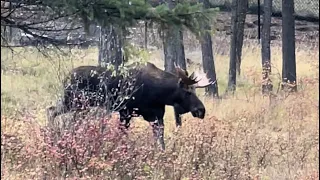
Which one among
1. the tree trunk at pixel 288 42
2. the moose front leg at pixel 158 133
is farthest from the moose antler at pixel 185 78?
the tree trunk at pixel 288 42

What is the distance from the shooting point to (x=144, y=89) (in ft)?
36.2

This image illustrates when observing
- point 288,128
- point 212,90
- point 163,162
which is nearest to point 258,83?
point 212,90

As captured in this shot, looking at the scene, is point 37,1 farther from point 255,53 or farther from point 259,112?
point 255,53

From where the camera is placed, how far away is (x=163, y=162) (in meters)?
9.10

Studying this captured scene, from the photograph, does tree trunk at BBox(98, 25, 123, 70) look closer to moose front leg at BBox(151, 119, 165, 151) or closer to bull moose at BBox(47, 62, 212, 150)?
bull moose at BBox(47, 62, 212, 150)

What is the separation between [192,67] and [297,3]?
8542mm

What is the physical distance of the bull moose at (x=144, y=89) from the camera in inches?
403

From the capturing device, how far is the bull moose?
10.2m

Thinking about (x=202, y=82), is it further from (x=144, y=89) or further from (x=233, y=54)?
(x=233, y=54)

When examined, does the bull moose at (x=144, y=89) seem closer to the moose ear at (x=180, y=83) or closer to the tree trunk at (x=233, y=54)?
the moose ear at (x=180, y=83)

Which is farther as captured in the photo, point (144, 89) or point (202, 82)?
point (202, 82)

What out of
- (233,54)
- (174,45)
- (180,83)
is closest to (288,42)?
(233,54)

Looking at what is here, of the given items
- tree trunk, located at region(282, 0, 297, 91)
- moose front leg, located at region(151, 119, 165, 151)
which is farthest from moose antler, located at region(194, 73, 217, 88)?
tree trunk, located at region(282, 0, 297, 91)

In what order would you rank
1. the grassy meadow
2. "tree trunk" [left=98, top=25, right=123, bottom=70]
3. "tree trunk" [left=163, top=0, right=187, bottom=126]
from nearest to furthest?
1. "tree trunk" [left=163, top=0, right=187, bottom=126]
2. the grassy meadow
3. "tree trunk" [left=98, top=25, right=123, bottom=70]
